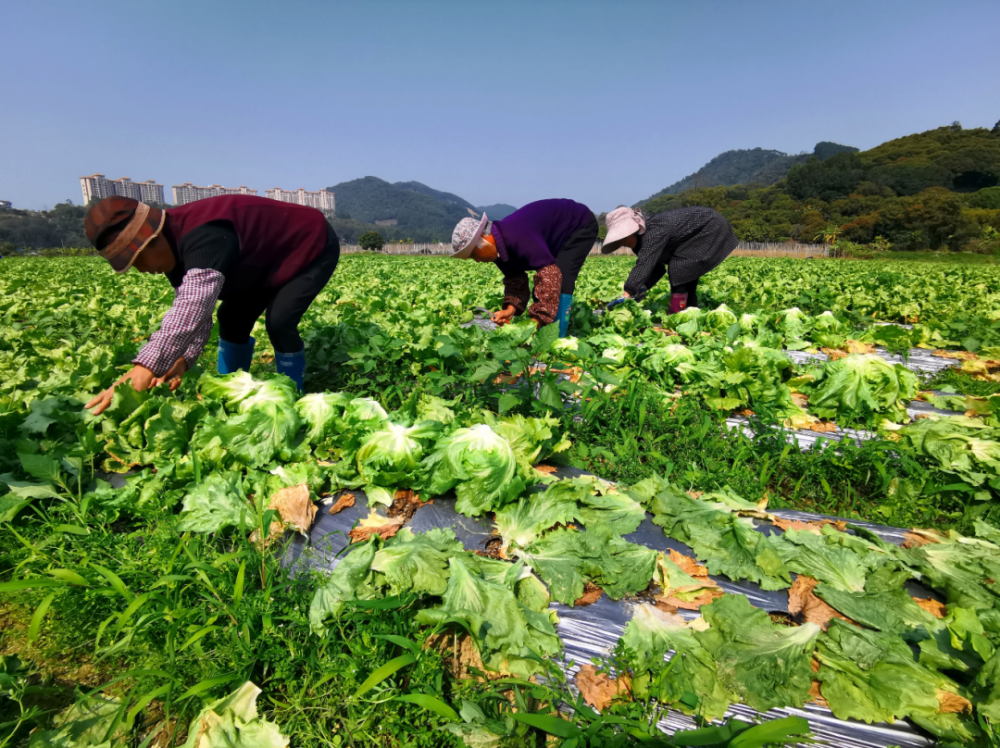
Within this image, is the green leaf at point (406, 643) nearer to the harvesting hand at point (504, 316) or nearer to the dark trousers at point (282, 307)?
the dark trousers at point (282, 307)

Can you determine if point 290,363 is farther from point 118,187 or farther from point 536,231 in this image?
point 118,187

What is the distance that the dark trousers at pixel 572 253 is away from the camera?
5992mm

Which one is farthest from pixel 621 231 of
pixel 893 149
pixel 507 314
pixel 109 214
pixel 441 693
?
pixel 893 149

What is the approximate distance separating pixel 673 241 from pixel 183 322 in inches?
237

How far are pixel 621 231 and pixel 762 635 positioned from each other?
551cm

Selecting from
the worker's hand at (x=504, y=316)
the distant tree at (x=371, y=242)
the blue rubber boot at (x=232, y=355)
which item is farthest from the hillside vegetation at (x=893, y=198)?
the blue rubber boot at (x=232, y=355)

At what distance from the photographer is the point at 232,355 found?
13.4ft

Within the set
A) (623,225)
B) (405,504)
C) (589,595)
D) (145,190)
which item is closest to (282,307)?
(405,504)

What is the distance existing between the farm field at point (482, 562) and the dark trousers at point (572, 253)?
7.64 feet

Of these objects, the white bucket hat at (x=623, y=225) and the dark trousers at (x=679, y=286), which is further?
the dark trousers at (x=679, y=286)

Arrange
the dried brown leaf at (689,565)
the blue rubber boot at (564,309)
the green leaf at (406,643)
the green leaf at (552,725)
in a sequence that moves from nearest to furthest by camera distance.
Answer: the green leaf at (552,725)
the green leaf at (406,643)
the dried brown leaf at (689,565)
the blue rubber boot at (564,309)

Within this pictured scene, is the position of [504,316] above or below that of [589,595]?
above

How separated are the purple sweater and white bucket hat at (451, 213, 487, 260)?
0.28 m

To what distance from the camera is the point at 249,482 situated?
97.7 inches
